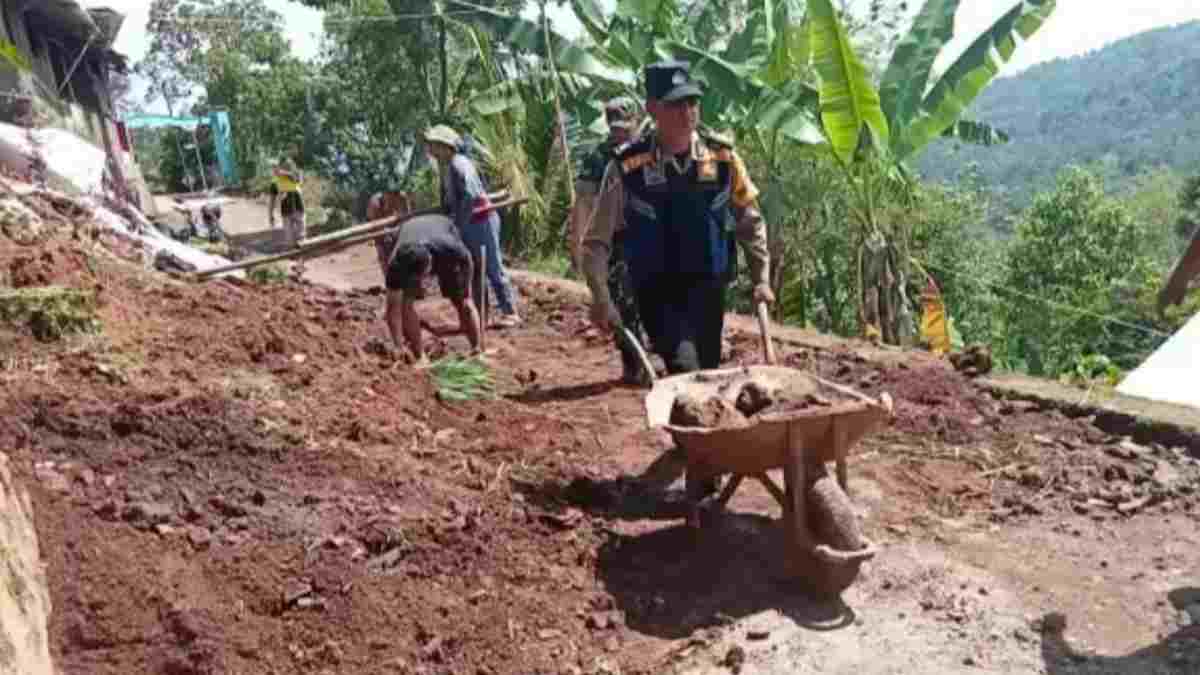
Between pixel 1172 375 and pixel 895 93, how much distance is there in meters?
3.67

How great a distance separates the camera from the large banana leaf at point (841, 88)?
852cm

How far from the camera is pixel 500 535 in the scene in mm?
4516

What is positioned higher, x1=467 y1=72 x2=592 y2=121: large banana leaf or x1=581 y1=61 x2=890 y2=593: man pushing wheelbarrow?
x1=467 y1=72 x2=592 y2=121: large banana leaf

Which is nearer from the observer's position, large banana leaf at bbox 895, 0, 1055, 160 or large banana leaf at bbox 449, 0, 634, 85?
large banana leaf at bbox 895, 0, 1055, 160

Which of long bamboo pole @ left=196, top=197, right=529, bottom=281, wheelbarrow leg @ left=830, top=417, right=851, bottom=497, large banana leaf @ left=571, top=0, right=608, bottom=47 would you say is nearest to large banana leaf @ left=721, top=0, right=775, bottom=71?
large banana leaf @ left=571, top=0, right=608, bottom=47

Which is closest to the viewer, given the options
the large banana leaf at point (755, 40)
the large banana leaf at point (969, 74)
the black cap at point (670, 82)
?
the black cap at point (670, 82)

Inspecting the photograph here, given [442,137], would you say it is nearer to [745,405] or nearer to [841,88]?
[841,88]

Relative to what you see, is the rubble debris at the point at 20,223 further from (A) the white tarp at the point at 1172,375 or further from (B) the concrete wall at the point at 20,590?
(A) the white tarp at the point at 1172,375

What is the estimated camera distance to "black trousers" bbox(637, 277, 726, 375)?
506cm

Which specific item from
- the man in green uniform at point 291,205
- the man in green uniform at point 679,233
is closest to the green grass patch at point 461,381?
the man in green uniform at point 679,233

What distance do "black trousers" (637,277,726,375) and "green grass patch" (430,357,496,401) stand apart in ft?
5.40

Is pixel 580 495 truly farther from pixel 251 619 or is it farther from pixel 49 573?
pixel 49 573

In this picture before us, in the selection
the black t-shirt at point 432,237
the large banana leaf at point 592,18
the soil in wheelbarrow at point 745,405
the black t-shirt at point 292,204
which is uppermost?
the large banana leaf at point 592,18

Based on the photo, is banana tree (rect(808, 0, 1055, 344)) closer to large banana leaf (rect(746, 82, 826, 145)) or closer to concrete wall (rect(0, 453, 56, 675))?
large banana leaf (rect(746, 82, 826, 145))
